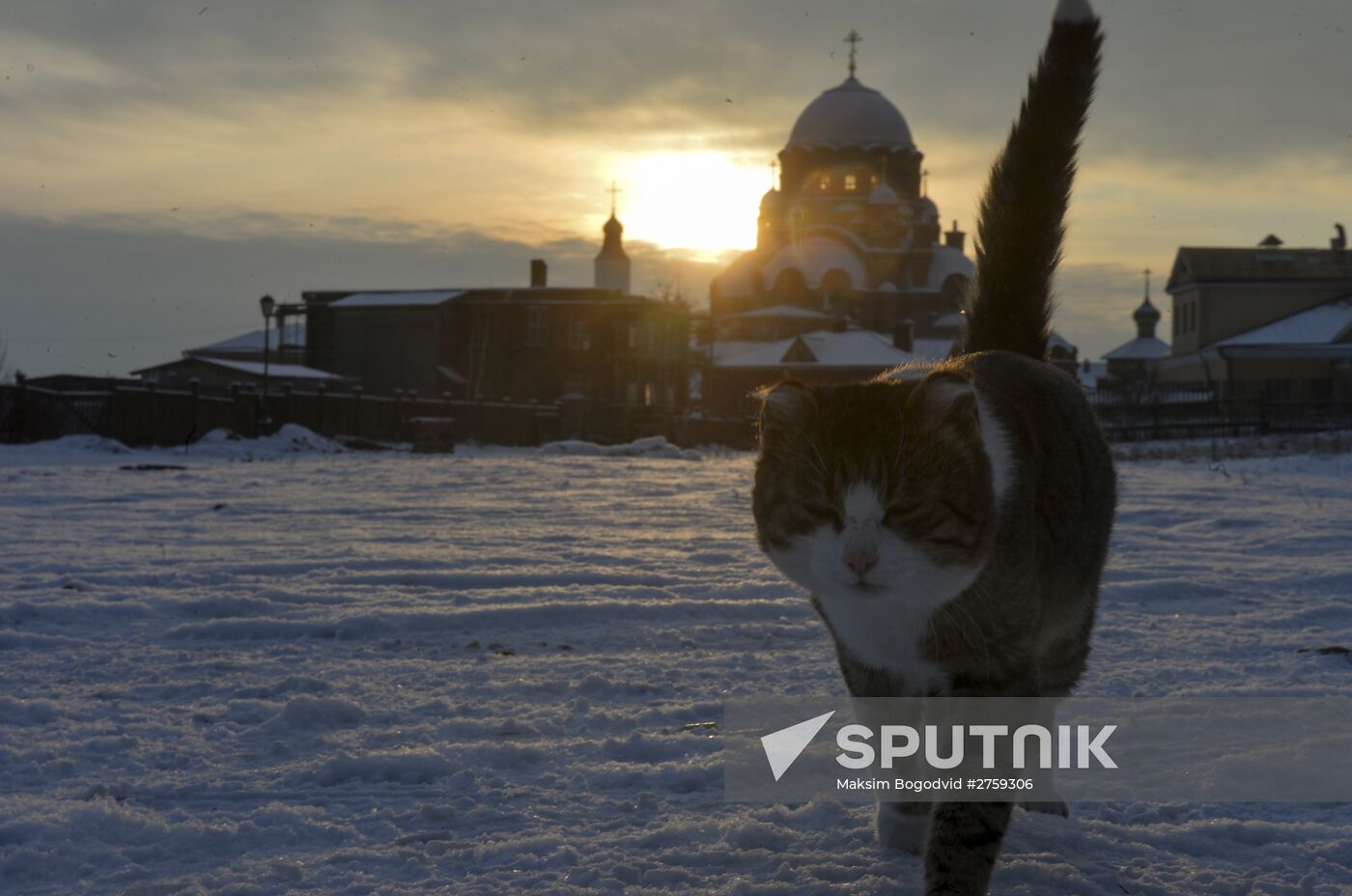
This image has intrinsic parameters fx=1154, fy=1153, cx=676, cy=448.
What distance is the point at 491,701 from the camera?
411cm

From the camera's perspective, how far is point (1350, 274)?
5128cm

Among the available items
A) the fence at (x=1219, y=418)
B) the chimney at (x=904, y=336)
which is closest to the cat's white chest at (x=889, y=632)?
the fence at (x=1219, y=418)

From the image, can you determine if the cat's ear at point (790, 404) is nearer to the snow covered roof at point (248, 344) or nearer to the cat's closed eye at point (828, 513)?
the cat's closed eye at point (828, 513)

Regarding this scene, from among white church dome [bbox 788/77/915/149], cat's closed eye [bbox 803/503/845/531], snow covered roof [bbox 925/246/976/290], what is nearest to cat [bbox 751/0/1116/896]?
cat's closed eye [bbox 803/503/845/531]

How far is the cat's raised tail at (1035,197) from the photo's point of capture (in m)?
3.76

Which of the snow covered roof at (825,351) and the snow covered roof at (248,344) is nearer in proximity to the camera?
the snow covered roof at (825,351)

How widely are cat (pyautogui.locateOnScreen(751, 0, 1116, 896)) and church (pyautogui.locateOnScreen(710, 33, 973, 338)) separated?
223 feet

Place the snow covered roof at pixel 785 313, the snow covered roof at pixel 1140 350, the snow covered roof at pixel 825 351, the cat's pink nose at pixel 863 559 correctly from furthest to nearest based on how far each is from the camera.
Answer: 1. the snow covered roof at pixel 1140 350
2. the snow covered roof at pixel 785 313
3. the snow covered roof at pixel 825 351
4. the cat's pink nose at pixel 863 559

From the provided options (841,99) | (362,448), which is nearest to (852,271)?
(841,99)

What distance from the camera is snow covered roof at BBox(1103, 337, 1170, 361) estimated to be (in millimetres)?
90175

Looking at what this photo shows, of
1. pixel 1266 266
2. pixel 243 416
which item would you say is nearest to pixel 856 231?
pixel 1266 266

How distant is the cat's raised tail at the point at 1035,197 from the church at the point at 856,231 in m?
67.0

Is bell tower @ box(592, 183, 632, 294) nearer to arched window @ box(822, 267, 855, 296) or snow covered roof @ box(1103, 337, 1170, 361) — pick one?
arched window @ box(822, 267, 855, 296)

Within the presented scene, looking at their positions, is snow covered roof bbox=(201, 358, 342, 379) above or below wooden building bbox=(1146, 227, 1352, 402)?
below
